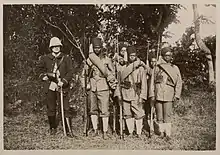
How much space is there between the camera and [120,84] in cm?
126

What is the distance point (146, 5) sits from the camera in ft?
4.10

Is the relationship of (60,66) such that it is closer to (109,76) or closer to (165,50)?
(109,76)

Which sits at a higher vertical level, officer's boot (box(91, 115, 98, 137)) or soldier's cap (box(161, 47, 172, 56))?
soldier's cap (box(161, 47, 172, 56))

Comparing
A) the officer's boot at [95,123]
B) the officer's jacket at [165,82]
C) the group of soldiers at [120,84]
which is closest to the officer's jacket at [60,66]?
the group of soldiers at [120,84]

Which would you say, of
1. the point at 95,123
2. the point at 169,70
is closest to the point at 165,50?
the point at 169,70

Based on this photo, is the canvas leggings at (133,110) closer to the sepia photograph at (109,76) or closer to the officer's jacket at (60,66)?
the sepia photograph at (109,76)

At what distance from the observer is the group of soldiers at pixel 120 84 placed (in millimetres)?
1252

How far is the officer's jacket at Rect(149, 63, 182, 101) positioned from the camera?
4.09ft

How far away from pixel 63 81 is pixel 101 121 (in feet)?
0.49

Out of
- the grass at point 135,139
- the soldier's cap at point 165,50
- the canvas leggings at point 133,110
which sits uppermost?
the soldier's cap at point 165,50

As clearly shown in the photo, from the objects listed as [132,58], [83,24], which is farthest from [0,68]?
[132,58]

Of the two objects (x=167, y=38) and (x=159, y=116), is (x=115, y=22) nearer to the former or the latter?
(x=167, y=38)

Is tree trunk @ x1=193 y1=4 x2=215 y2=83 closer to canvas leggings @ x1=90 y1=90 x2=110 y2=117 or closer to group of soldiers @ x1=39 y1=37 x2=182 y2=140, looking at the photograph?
group of soldiers @ x1=39 y1=37 x2=182 y2=140

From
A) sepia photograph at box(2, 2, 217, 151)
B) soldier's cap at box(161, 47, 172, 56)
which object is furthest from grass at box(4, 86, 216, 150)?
soldier's cap at box(161, 47, 172, 56)
